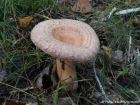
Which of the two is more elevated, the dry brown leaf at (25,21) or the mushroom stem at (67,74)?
the dry brown leaf at (25,21)

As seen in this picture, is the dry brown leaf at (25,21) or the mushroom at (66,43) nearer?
the mushroom at (66,43)

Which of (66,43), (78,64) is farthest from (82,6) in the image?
(66,43)

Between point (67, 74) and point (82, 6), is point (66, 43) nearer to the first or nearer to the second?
point (67, 74)

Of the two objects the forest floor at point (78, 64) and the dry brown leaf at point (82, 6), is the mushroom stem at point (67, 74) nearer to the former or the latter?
the forest floor at point (78, 64)

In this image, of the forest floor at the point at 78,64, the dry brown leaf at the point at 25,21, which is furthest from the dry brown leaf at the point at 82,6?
the dry brown leaf at the point at 25,21

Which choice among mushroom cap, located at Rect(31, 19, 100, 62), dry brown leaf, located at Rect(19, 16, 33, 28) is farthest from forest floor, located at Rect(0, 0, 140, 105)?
mushroom cap, located at Rect(31, 19, 100, 62)

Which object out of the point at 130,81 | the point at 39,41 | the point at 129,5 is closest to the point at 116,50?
the point at 130,81

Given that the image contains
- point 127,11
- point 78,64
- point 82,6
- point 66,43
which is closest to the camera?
point 66,43

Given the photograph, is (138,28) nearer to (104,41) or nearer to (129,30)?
(129,30)
